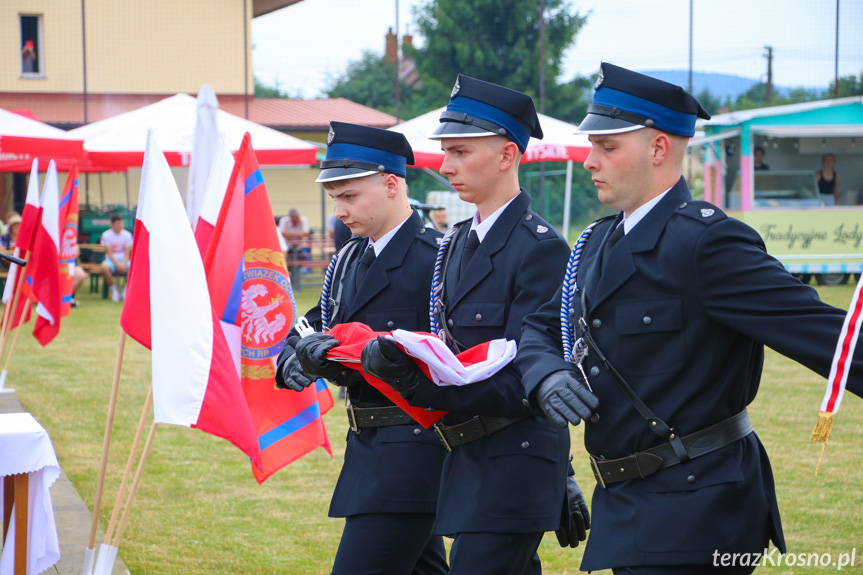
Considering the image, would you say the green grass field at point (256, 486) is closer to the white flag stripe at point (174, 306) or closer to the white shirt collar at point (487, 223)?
the white shirt collar at point (487, 223)

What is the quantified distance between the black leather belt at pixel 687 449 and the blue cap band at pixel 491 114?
1.20 metres

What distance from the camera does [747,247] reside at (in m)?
2.37

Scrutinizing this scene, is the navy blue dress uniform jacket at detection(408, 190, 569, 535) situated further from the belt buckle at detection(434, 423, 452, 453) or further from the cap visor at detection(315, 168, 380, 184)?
the cap visor at detection(315, 168, 380, 184)

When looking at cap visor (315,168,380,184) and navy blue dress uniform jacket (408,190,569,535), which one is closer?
navy blue dress uniform jacket (408,190,569,535)

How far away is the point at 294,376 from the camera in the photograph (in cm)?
341

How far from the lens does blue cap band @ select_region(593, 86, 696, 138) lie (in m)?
2.55

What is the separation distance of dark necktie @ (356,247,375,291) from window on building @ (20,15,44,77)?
79.0 feet

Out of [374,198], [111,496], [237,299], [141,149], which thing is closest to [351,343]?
[374,198]

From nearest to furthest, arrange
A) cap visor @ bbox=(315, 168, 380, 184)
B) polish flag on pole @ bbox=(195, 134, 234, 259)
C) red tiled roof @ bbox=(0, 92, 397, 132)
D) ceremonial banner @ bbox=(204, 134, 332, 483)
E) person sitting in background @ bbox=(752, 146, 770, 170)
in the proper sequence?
cap visor @ bbox=(315, 168, 380, 184), ceremonial banner @ bbox=(204, 134, 332, 483), polish flag on pole @ bbox=(195, 134, 234, 259), person sitting in background @ bbox=(752, 146, 770, 170), red tiled roof @ bbox=(0, 92, 397, 132)

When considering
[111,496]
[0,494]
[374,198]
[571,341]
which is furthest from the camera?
[111,496]

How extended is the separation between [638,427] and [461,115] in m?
1.26

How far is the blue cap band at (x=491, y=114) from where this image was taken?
10.6ft

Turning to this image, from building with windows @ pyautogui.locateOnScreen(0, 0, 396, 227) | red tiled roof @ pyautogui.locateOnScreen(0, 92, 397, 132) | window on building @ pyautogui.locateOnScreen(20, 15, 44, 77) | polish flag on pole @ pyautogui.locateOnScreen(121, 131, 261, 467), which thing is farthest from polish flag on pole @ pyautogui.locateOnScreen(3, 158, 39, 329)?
window on building @ pyautogui.locateOnScreen(20, 15, 44, 77)

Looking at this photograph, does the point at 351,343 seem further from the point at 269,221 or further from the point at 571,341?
the point at 269,221
